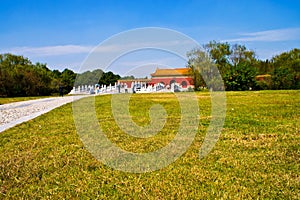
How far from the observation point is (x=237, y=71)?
33688 millimetres

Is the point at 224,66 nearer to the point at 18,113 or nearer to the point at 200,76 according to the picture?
the point at 200,76

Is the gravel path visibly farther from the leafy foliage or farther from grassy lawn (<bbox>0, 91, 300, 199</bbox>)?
the leafy foliage

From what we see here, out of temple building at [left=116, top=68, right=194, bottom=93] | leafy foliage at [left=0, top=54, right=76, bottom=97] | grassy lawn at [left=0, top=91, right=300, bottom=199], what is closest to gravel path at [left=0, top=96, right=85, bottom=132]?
grassy lawn at [left=0, top=91, right=300, bottom=199]

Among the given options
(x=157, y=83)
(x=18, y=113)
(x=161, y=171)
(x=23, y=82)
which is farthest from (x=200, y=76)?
(x=161, y=171)

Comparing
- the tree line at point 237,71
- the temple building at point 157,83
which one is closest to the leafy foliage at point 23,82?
the temple building at point 157,83

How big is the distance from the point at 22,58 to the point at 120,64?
36755 mm

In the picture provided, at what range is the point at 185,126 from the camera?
20.7 ft

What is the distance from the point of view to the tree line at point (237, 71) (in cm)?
3347

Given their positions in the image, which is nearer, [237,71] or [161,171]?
[161,171]

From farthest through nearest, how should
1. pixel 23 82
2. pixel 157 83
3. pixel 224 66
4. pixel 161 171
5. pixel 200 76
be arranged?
pixel 224 66 < pixel 200 76 < pixel 23 82 < pixel 157 83 < pixel 161 171

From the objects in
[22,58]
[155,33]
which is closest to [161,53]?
[155,33]

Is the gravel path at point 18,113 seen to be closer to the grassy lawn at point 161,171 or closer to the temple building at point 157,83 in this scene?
the grassy lawn at point 161,171

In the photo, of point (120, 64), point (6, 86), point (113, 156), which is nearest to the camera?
point (113, 156)

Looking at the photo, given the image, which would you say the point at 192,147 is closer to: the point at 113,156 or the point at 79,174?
the point at 113,156
